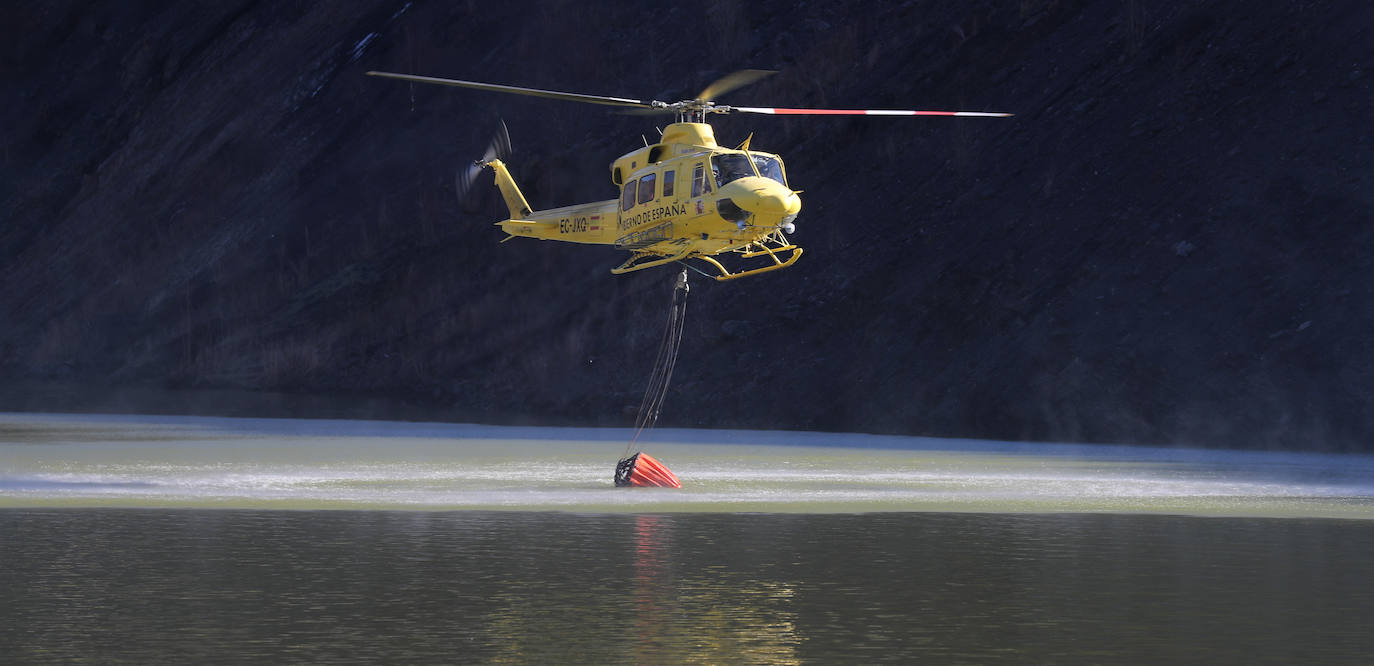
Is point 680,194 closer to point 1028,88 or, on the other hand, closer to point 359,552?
point 359,552

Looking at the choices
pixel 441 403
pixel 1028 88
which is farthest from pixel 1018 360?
pixel 441 403

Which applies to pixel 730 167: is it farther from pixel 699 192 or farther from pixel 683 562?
pixel 683 562

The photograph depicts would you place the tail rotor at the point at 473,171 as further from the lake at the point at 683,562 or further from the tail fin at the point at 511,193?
the lake at the point at 683,562

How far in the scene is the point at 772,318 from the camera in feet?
206

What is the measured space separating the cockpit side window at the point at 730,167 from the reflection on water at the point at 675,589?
23.7ft

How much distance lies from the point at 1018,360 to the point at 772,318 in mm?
11659

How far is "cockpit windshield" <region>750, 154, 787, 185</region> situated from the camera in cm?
3019

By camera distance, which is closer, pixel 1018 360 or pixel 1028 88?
pixel 1018 360

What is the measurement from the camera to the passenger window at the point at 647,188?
31.6 meters

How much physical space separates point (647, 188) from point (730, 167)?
2.29 metres

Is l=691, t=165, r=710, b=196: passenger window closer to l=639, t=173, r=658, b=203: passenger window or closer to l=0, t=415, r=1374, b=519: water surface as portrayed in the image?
l=639, t=173, r=658, b=203: passenger window

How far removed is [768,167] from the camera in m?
30.4

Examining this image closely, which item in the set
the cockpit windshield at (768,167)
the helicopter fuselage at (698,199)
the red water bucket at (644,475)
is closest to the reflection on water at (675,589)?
the red water bucket at (644,475)

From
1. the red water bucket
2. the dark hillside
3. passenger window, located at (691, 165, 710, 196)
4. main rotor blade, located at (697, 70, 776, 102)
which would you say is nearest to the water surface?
the red water bucket
